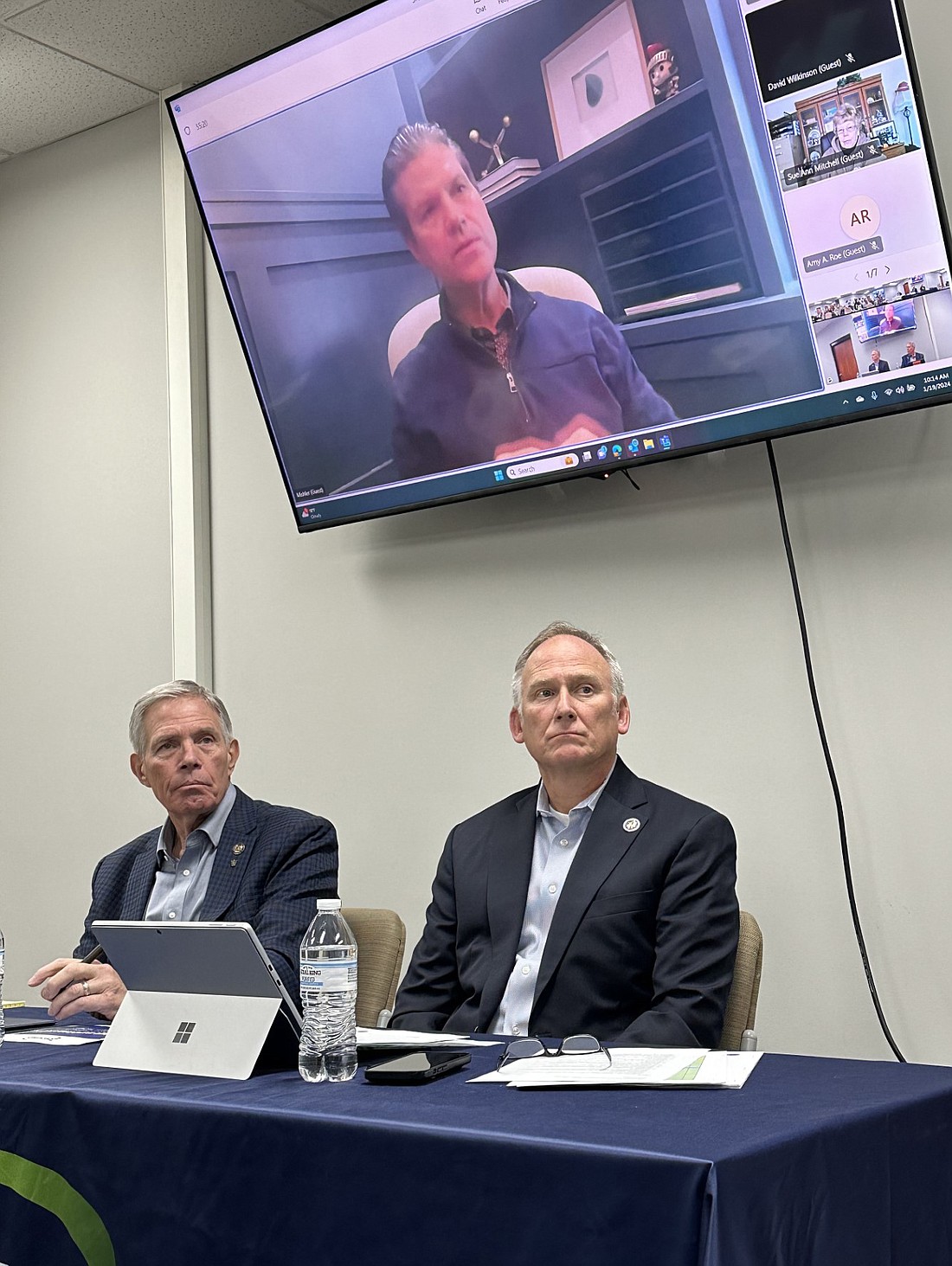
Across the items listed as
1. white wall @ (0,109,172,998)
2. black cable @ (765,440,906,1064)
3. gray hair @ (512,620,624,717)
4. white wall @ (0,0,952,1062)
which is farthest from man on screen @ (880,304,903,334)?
white wall @ (0,109,172,998)

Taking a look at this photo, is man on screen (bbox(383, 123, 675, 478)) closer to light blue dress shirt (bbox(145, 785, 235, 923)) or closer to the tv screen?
the tv screen

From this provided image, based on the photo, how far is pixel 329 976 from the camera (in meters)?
1.75

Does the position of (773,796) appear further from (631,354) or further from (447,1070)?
(447,1070)

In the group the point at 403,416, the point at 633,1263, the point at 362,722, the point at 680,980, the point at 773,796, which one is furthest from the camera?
the point at 362,722

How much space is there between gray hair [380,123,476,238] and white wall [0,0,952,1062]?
2.31 feet

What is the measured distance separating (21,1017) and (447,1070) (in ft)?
3.75

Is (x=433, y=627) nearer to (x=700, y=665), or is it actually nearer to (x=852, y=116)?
(x=700, y=665)

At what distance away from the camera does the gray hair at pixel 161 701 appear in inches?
115

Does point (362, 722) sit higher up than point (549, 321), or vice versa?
point (549, 321)

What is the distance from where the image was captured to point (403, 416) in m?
3.28

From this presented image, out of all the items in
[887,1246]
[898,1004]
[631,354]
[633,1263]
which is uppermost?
[631,354]

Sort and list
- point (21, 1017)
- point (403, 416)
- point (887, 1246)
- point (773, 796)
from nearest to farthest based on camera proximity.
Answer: point (887, 1246) < point (21, 1017) < point (773, 796) < point (403, 416)

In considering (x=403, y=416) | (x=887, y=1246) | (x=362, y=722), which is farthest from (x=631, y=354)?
(x=887, y=1246)

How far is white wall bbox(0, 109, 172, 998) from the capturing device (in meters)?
4.02
